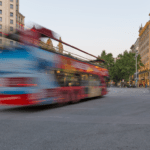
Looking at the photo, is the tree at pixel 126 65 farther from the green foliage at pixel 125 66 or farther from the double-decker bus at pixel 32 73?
the double-decker bus at pixel 32 73

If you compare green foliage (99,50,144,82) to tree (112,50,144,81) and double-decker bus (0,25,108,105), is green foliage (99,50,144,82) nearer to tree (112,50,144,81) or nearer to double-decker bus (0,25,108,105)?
tree (112,50,144,81)

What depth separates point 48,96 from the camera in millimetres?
10625

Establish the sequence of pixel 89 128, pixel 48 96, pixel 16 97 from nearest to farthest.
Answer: pixel 89 128 < pixel 16 97 < pixel 48 96

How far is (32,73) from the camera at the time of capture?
9562mm

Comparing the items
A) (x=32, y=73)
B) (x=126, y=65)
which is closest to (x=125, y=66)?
(x=126, y=65)

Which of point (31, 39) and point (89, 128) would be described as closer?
point (89, 128)

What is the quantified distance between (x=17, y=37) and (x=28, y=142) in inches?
241

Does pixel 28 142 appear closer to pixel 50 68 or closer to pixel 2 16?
pixel 50 68

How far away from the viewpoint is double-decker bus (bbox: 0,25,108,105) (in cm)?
929

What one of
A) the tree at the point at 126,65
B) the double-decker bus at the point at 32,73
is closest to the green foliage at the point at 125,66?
the tree at the point at 126,65

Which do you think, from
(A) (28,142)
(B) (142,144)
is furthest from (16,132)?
(B) (142,144)

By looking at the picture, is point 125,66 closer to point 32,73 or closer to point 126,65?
point 126,65

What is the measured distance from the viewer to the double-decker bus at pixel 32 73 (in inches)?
366

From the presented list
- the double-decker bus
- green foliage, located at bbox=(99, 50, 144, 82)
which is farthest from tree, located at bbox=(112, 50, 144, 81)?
the double-decker bus
